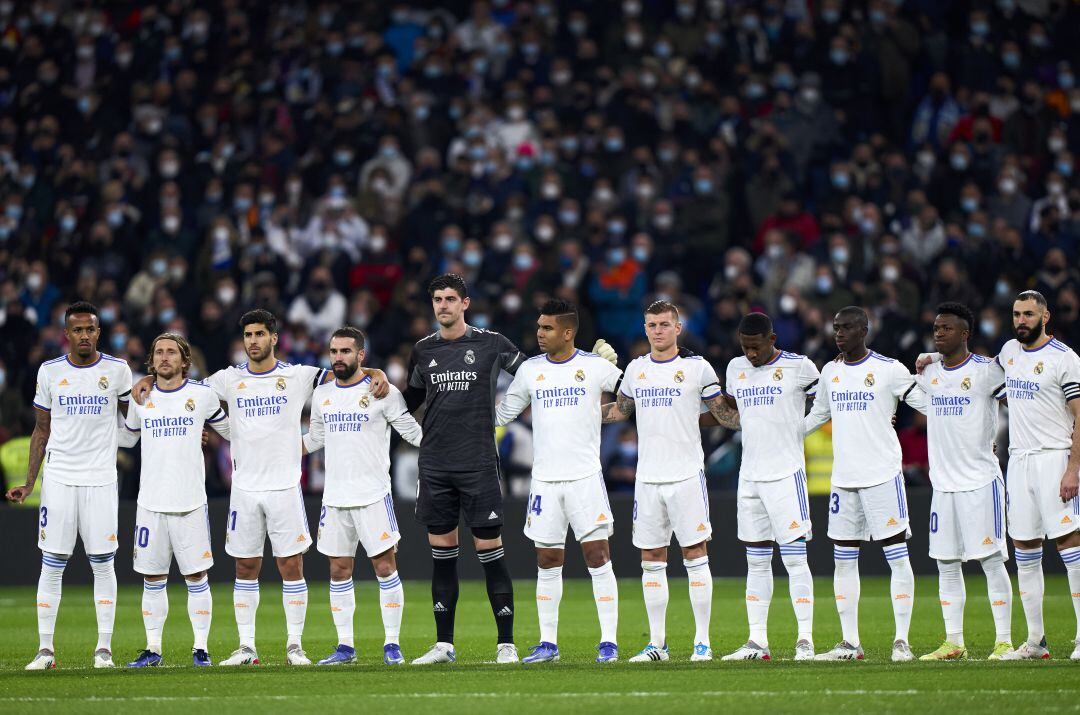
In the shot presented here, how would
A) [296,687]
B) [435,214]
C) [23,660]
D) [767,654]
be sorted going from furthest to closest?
[435,214] < [23,660] < [767,654] < [296,687]

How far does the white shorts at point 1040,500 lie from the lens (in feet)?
39.3

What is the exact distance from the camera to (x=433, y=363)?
1262 centimetres

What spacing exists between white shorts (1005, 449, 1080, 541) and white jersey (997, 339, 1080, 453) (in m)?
0.09

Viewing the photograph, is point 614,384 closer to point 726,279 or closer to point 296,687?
point 296,687

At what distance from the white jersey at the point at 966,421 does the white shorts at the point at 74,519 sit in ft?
20.7

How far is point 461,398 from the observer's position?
493 inches

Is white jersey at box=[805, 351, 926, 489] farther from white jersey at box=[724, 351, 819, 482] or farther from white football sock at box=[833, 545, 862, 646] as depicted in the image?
white football sock at box=[833, 545, 862, 646]

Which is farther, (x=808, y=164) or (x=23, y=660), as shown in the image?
(x=808, y=164)

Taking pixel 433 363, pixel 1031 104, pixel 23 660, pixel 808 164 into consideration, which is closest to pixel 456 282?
pixel 433 363

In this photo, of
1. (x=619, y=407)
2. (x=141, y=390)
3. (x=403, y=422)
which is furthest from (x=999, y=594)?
(x=141, y=390)

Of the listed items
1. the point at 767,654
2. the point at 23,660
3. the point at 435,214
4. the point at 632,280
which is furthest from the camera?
the point at 435,214

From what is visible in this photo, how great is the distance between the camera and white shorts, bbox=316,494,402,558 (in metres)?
12.6

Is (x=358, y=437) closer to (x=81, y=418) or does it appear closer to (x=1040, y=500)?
(x=81, y=418)

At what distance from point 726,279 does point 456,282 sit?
10.8m
